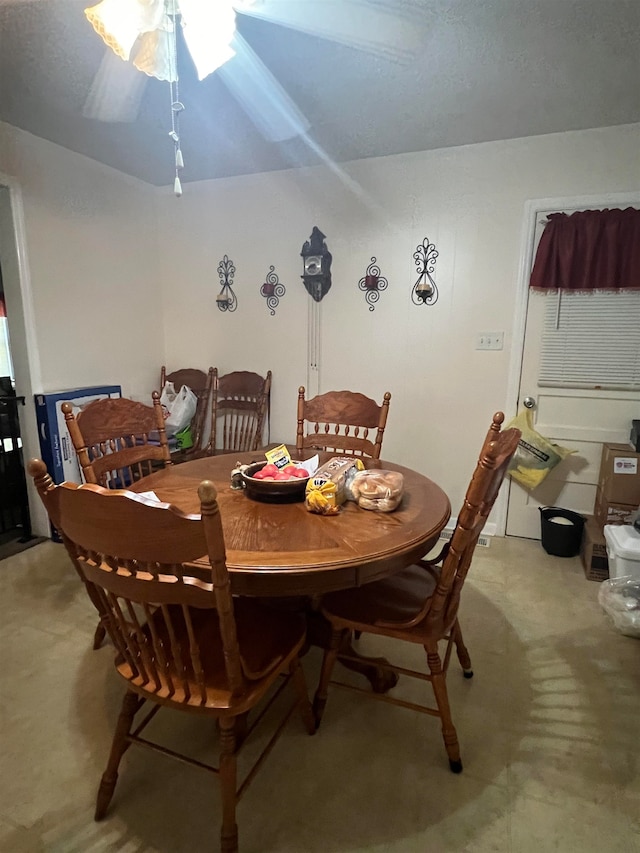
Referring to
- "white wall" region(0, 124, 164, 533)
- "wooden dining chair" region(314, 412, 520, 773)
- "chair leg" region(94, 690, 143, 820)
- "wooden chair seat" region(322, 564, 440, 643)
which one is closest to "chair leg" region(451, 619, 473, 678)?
"wooden dining chair" region(314, 412, 520, 773)

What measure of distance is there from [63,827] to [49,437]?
208cm

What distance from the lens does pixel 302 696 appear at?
4.74 ft

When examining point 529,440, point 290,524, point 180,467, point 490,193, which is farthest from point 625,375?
point 180,467

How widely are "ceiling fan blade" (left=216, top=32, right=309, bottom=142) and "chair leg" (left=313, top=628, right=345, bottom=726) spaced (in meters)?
2.20

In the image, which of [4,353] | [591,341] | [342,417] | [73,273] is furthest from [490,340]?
[4,353]

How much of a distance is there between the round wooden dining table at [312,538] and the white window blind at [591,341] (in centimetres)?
160

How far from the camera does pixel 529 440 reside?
9.08 ft

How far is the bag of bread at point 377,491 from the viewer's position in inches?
57.5

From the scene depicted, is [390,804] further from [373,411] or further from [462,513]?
[373,411]

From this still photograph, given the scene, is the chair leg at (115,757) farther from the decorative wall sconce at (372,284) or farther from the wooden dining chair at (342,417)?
the decorative wall sconce at (372,284)

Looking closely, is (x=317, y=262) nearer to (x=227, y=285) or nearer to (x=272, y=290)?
(x=272, y=290)

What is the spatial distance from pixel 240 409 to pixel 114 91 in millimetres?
2022

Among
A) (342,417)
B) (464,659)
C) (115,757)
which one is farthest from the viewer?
(342,417)

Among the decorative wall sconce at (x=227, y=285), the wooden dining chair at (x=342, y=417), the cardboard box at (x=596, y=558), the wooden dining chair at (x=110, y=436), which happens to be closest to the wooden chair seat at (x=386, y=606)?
the wooden dining chair at (x=342, y=417)
